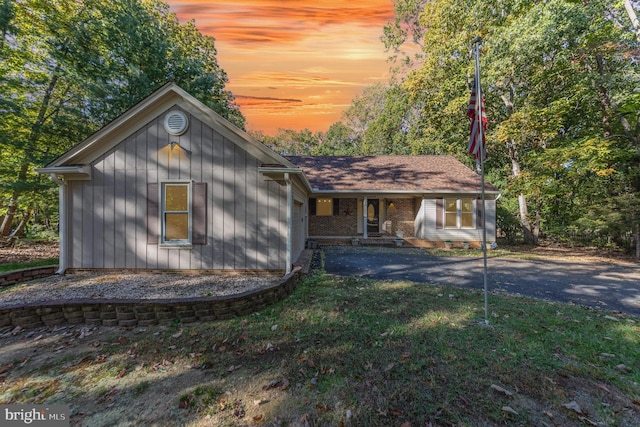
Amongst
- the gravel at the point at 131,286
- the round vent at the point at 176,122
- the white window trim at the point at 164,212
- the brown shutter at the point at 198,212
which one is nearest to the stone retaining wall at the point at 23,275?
the gravel at the point at 131,286

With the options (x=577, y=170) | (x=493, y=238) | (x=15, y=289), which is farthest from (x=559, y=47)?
(x=15, y=289)

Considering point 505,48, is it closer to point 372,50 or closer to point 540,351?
point 372,50

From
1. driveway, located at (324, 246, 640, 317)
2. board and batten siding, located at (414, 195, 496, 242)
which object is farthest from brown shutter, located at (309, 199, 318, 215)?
board and batten siding, located at (414, 195, 496, 242)

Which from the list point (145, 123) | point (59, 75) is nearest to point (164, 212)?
point (145, 123)

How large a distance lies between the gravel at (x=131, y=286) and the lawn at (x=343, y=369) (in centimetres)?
97

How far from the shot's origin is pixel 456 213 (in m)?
12.9

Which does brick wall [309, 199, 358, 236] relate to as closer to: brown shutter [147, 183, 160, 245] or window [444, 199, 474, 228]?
window [444, 199, 474, 228]

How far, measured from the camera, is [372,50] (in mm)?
9250

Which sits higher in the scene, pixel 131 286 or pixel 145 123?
pixel 145 123

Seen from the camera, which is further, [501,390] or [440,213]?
[440,213]

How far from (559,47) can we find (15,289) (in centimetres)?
1986

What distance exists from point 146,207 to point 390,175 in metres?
11.7

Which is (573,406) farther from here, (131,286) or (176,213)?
(176,213)

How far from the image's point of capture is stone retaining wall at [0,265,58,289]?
540 cm
